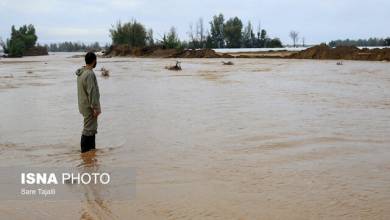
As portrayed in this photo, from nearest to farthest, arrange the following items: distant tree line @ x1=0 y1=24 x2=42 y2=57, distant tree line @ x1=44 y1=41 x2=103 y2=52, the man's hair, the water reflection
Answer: the water reflection, the man's hair, distant tree line @ x1=0 y1=24 x2=42 y2=57, distant tree line @ x1=44 y1=41 x2=103 y2=52

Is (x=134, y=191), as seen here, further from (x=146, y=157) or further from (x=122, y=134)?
(x=122, y=134)

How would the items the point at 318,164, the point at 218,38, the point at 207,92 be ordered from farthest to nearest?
the point at 218,38 → the point at 207,92 → the point at 318,164

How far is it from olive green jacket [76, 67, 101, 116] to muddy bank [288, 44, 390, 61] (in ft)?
94.4

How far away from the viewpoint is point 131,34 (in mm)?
67500

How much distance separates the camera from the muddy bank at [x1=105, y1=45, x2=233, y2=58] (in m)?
46.8

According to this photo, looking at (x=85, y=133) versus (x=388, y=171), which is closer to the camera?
(x=388, y=171)

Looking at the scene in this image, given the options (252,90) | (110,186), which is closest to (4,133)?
(110,186)

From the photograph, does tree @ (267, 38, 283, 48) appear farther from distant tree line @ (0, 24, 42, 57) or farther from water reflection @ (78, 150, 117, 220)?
water reflection @ (78, 150, 117, 220)

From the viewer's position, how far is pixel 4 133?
349 inches

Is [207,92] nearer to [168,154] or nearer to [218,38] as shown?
[168,154]

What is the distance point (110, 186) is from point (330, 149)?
11.3 ft

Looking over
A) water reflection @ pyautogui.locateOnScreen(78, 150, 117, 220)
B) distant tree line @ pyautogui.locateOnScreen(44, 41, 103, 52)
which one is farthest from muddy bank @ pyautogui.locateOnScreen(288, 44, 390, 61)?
distant tree line @ pyautogui.locateOnScreen(44, 41, 103, 52)

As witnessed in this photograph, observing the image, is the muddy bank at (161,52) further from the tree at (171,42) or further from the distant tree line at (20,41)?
the distant tree line at (20,41)

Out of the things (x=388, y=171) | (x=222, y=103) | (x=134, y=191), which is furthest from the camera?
(x=222, y=103)
